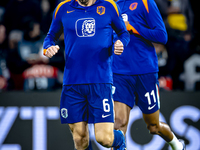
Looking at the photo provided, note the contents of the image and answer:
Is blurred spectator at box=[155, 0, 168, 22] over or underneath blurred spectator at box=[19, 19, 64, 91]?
over

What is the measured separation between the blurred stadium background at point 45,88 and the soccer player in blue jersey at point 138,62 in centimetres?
137

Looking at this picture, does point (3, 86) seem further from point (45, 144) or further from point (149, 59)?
point (149, 59)

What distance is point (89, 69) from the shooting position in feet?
11.8

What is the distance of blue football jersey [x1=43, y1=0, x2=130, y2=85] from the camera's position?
3596 mm

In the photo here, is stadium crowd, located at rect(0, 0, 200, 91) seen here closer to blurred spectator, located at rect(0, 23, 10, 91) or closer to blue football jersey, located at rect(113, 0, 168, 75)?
blurred spectator, located at rect(0, 23, 10, 91)

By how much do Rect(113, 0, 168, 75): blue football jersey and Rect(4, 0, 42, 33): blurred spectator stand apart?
8.56 ft

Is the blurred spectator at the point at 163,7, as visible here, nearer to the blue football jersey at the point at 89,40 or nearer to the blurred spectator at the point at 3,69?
the blurred spectator at the point at 3,69

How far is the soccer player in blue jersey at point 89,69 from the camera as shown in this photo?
3.58m

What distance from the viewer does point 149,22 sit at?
165 inches

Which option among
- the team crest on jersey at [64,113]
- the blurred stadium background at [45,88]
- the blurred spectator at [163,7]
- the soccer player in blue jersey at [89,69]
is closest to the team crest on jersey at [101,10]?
the soccer player in blue jersey at [89,69]

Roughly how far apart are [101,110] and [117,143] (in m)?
0.42

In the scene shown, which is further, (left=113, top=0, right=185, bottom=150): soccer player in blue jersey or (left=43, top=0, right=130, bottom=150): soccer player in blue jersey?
(left=113, top=0, right=185, bottom=150): soccer player in blue jersey

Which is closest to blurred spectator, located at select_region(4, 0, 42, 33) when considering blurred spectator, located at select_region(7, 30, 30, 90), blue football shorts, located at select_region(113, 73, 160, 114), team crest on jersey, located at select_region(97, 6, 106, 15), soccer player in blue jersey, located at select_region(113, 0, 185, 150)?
blurred spectator, located at select_region(7, 30, 30, 90)

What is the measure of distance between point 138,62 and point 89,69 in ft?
2.70
